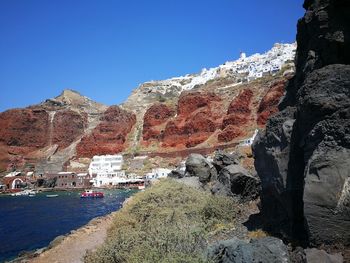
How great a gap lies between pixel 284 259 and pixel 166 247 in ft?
8.22

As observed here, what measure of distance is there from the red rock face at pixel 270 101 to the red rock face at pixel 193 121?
1216 centimetres

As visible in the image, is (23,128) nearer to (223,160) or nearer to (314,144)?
(223,160)

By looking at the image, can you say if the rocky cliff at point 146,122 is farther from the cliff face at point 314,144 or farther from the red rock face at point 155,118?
the cliff face at point 314,144

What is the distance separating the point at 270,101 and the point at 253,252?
232ft

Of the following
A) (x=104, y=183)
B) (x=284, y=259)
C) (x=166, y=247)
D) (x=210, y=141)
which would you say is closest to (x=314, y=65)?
(x=284, y=259)

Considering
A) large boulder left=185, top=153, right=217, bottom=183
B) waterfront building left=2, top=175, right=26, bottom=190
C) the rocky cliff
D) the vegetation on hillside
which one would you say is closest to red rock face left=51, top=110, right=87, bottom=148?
the rocky cliff

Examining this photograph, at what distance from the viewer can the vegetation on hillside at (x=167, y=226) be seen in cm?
796

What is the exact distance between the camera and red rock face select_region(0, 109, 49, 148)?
114m

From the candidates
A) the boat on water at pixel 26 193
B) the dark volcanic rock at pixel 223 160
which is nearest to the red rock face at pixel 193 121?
the boat on water at pixel 26 193

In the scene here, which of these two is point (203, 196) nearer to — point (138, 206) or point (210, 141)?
point (138, 206)

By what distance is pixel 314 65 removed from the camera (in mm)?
9492

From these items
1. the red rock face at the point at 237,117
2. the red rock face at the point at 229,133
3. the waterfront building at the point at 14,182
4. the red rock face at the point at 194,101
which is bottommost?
the waterfront building at the point at 14,182

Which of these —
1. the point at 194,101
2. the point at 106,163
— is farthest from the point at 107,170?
the point at 194,101

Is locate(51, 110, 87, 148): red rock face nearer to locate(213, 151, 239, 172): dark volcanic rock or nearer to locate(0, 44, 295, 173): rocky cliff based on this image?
locate(0, 44, 295, 173): rocky cliff
